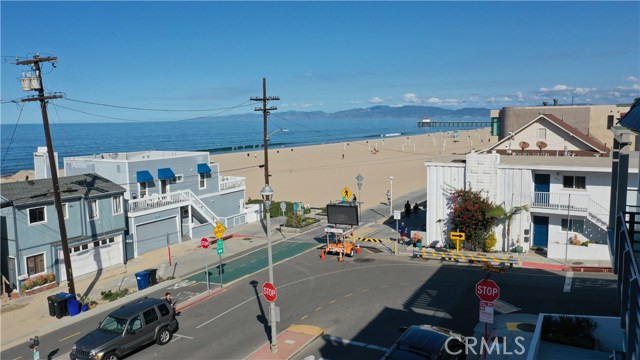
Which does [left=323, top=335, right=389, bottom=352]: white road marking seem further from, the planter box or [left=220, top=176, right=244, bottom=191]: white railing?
[left=220, top=176, right=244, bottom=191]: white railing

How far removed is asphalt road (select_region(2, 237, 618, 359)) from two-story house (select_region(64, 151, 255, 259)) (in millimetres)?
7653

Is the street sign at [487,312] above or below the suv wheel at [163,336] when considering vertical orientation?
above

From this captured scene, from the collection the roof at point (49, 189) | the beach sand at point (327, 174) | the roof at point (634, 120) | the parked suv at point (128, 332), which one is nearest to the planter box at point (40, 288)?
the roof at point (49, 189)

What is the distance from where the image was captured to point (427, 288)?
23.2 m

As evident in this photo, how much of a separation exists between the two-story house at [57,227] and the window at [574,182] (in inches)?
1013

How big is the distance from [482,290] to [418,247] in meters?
18.3

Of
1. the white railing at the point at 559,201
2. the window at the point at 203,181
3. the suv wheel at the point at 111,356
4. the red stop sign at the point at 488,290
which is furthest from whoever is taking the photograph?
the window at the point at 203,181

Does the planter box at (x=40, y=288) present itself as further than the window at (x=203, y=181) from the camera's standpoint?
No

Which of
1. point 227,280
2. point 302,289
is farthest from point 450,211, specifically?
point 227,280

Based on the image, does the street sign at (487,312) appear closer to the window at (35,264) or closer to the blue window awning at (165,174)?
the window at (35,264)

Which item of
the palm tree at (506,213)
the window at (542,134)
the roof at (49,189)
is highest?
the window at (542,134)

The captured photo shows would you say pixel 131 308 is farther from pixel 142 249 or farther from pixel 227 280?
pixel 142 249

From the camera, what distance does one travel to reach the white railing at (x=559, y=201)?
2755 cm

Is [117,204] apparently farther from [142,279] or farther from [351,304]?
[351,304]
